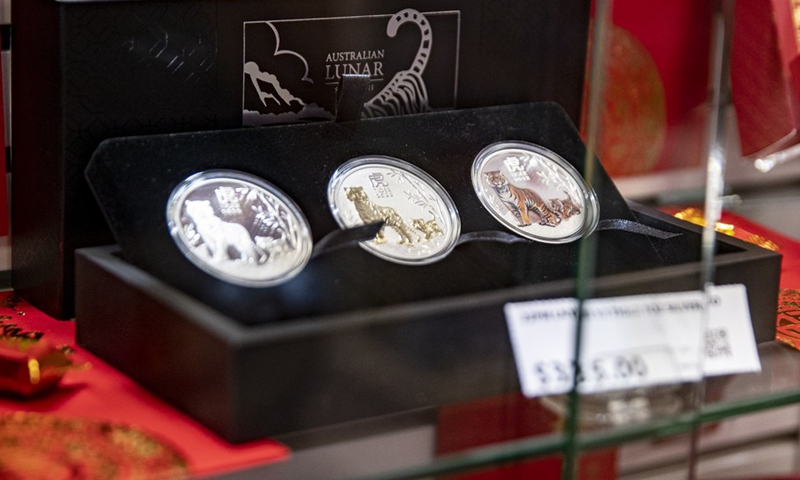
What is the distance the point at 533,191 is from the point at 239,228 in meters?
0.26

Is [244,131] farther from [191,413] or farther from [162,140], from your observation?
[191,413]

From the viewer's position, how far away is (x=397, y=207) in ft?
2.99

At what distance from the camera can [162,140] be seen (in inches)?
35.7

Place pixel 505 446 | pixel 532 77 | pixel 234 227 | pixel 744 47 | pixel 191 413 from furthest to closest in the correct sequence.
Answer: pixel 532 77, pixel 744 47, pixel 234 227, pixel 191 413, pixel 505 446

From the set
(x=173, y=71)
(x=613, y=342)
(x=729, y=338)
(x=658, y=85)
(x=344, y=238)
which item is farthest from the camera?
(x=658, y=85)

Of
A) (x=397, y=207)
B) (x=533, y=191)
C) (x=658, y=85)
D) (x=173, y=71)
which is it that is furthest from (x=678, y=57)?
(x=173, y=71)

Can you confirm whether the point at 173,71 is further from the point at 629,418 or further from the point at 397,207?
the point at 629,418

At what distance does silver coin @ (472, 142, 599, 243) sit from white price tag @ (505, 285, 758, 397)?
223 millimetres

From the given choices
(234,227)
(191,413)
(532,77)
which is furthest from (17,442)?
(532,77)

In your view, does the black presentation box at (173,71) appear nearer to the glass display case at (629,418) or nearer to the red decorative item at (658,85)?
the red decorative item at (658,85)

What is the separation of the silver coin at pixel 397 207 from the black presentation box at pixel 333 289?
0.01 m

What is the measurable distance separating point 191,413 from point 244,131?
0.29 m

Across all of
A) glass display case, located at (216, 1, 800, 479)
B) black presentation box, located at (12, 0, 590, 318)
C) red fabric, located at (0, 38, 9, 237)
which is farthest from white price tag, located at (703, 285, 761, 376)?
red fabric, located at (0, 38, 9, 237)

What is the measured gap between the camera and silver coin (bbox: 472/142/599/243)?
92 cm
